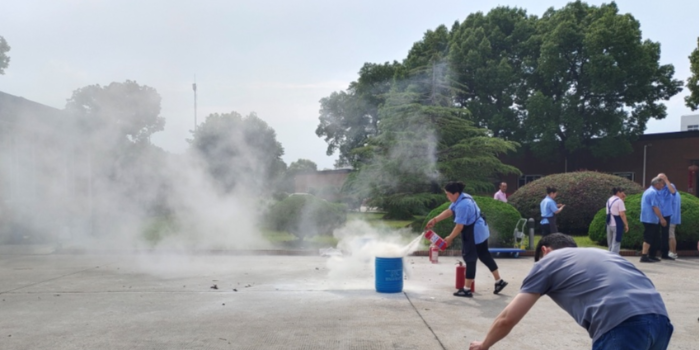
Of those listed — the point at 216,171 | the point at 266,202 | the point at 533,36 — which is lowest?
the point at 266,202

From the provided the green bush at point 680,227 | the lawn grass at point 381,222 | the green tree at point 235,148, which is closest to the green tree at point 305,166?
the lawn grass at point 381,222

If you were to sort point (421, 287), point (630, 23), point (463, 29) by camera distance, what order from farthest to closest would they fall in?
point (463, 29) → point (630, 23) → point (421, 287)

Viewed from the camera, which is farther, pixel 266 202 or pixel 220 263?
pixel 266 202

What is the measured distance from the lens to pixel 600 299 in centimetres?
243

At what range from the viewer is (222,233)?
13.7m

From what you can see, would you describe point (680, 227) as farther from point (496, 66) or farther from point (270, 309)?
point (496, 66)

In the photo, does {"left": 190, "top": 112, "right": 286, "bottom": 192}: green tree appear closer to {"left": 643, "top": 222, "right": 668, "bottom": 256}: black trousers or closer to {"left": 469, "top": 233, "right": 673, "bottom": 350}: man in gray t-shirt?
{"left": 643, "top": 222, "right": 668, "bottom": 256}: black trousers

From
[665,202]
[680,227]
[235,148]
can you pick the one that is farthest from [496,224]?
[235,148]

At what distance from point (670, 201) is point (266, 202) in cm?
1035

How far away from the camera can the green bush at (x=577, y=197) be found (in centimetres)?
1471

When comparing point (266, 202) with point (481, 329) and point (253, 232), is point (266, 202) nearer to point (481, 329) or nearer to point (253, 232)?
point (253, 232)

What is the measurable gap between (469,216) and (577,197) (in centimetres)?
974

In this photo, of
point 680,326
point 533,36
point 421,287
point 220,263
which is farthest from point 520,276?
point 533,36

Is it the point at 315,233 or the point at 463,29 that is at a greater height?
the point at 463,29
